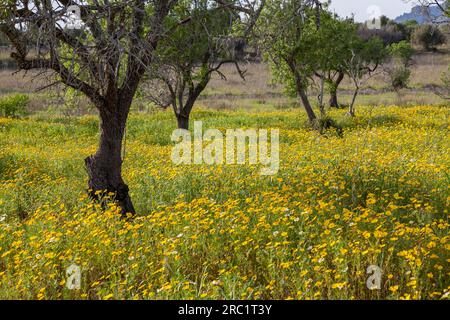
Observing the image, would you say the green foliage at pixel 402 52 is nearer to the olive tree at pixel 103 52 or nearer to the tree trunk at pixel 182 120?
the tree trunk at pixel 182 120

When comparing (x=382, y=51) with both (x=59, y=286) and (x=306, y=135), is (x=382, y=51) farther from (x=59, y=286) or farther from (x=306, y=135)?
(x=59, y=286)

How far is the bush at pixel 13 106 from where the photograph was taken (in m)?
26.9

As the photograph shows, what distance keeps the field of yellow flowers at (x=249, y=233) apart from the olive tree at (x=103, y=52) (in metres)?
0.92

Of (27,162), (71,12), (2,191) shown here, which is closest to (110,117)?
(71,12)

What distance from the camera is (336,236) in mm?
5715

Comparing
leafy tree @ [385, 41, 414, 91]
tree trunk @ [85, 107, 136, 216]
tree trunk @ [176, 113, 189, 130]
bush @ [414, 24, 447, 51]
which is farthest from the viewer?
bush @ [414, 24, 447, 51]

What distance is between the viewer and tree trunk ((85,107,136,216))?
836 centimetres

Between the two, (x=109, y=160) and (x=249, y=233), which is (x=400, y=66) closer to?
(x=109, y=160)

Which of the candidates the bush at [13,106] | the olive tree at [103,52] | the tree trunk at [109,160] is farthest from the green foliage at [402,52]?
the tree trunk at [109,160]

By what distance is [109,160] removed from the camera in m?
8.50

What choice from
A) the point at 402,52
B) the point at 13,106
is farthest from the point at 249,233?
the point at 402,52

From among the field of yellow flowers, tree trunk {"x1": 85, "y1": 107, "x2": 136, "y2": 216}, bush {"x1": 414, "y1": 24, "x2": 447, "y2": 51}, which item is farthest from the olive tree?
bush {"x1": 414, "y1": 24, "x2": 447, "y2": 51}

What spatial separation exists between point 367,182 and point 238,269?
3.80m

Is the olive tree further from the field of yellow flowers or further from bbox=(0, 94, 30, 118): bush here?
bbox=(0, 94, 30, 118): bush
